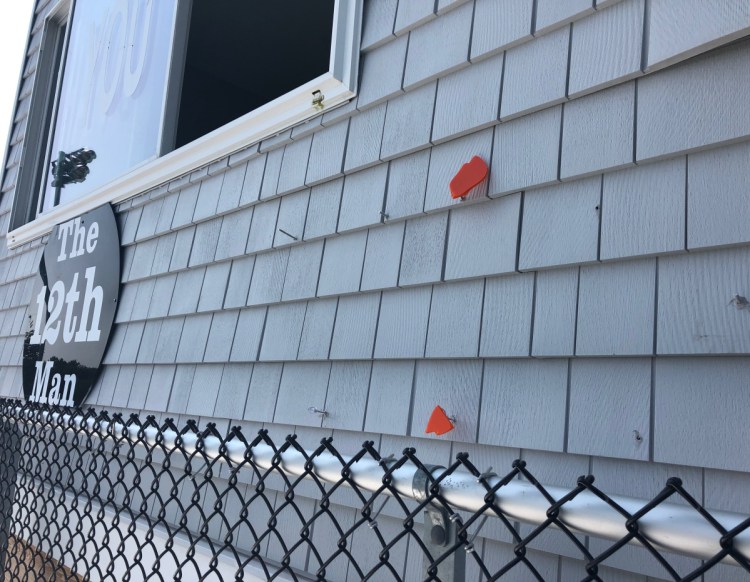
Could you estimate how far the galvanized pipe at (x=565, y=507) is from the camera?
0.82 metres

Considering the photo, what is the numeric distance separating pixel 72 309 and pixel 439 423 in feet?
9.40

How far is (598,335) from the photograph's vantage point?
5.27ft

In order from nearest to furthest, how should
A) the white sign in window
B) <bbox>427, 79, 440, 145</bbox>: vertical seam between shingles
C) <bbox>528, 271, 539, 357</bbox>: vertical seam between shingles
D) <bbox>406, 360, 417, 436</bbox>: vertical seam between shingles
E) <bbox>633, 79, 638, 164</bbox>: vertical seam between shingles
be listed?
<bbox>633, 79, 638, 164</bbox>: vertical seam between shingles, <bbox>528, 271, 539, 357</bbox>: vertical seam between shingles, <bbox>406, 360, 417, 436</bbox>: vertical seam between shingles, <bbox>427, 79, 440, 145</bbox>: vertical seam between shingles, the white sign in window

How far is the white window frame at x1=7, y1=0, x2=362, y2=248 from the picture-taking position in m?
2.47

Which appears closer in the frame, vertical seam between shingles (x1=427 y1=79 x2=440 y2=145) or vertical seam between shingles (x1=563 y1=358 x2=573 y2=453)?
vertical seam between shingles (x1=563 y1=358 x2=573 y2=453)

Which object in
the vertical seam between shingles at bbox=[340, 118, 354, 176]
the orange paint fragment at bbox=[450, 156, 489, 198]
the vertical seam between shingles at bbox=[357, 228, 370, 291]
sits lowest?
the vertical seam between shingles at bbox=[357, 228, 370, 291]

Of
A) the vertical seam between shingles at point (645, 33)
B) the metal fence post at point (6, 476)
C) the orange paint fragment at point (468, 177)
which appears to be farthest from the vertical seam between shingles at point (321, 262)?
the metal fence post at point (6, 476)

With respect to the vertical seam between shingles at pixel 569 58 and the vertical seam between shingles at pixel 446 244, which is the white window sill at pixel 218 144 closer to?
the vertical seam between shingles at pixel 446 244

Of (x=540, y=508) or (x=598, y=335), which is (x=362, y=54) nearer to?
(x=598, y=335)

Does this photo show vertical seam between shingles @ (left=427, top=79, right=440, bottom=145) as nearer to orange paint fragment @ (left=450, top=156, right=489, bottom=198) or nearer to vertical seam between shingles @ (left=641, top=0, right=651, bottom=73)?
orange paint fragment @ (left=450, top=156, right=489, bottom=198)

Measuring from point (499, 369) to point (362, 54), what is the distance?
4.28 feet

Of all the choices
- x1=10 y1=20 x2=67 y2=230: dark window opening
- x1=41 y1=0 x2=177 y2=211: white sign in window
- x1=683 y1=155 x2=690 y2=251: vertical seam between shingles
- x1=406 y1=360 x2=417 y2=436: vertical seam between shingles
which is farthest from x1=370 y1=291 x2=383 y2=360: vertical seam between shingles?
x1=10 y1=20 x2=67 y2=230: dark window opening

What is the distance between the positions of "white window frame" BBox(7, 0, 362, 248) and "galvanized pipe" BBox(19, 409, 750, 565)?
147 centimetres

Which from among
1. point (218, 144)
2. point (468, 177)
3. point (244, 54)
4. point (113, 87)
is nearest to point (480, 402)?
point (468, 177)
